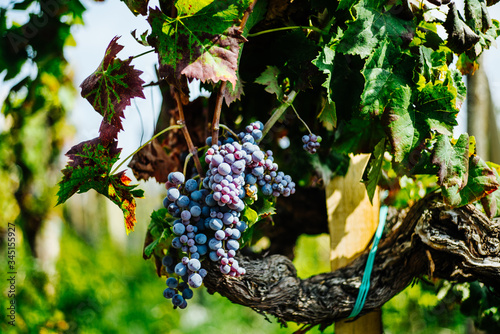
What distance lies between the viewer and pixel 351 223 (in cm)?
107

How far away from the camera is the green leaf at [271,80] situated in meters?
0.81

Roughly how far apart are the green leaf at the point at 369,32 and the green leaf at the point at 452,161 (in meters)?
Answer: 0.19

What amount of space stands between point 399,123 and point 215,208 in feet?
1.12

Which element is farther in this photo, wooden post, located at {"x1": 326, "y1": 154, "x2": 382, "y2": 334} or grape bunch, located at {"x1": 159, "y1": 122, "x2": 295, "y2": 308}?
wooden post, located at {"x1": 326, "y1": 154, "x2": 382, "y2": 334}

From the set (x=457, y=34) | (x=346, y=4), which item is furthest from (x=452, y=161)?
(x=346, y=4)

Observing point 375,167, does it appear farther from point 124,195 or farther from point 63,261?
point 63,261

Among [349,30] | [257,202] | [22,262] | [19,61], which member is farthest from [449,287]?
[22,262]

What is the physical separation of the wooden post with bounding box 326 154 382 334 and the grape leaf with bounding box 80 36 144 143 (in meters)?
0.57

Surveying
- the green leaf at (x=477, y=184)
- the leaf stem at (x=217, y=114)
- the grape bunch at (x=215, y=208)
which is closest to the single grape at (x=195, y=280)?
the grape bunch at (x=215, y=208)

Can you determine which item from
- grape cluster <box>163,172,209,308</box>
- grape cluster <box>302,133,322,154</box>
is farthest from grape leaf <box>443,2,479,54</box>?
grape cluster <box>163,172,209,308</box>

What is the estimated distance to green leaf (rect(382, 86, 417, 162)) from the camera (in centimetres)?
70

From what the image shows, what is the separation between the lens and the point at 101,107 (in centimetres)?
75

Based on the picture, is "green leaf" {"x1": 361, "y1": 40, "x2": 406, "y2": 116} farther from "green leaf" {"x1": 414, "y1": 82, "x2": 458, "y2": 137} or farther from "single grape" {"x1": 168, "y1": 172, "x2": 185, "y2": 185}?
"single grape" {"x1": 168, "y1": 172, "x2": 185, "y2": 185}

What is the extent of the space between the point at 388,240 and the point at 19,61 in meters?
1.33
